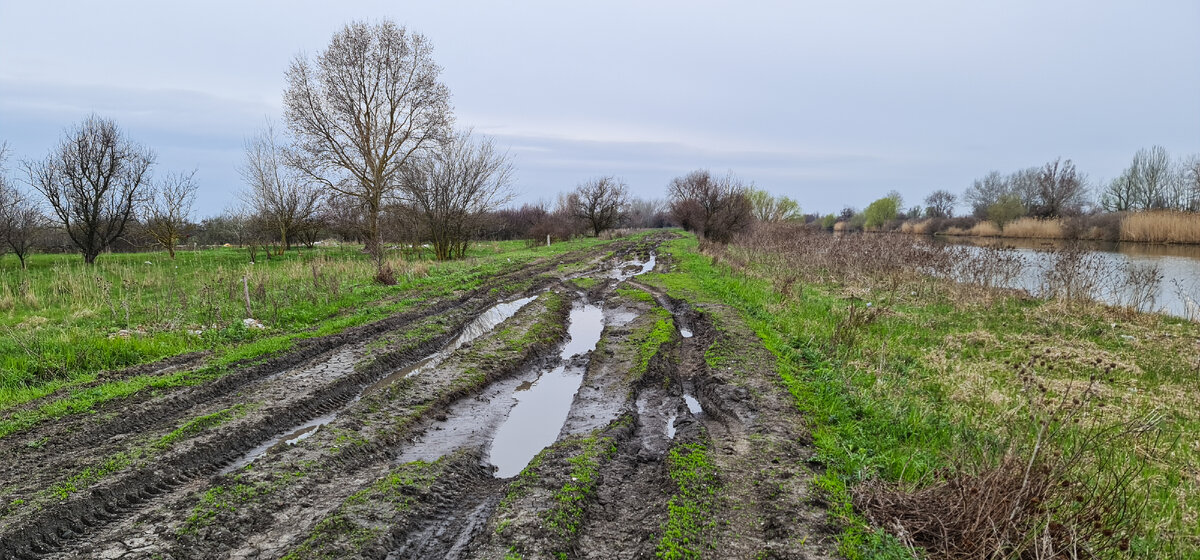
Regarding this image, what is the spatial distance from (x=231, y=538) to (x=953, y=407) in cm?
693

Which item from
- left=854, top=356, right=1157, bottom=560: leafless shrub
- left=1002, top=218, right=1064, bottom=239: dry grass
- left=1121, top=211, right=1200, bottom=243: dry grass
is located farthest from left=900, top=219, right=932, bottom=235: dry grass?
left=854, top=356, right=1157, bottom=560: leafless shrub

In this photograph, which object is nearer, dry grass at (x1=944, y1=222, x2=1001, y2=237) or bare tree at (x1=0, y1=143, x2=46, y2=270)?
bare tree at (x1=0, y1=143, x2=46, y2=270)

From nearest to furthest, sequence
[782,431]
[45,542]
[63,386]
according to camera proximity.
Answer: [45,542] < [782,431] < [63,386]

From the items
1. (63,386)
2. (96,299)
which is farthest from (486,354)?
(96,299)

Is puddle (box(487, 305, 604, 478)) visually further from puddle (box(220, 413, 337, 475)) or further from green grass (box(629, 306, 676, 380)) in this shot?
puddle (box(220, 413, 337, 475))

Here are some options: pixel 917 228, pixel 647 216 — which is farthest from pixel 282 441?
pixel 647 216

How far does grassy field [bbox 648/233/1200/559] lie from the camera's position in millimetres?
3205

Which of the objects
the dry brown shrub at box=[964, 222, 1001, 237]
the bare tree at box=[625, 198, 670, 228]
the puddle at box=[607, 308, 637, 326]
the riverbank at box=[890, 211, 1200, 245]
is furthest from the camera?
the bare tree at box=[625, 198, 670, 228]

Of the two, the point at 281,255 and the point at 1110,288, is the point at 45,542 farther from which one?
the point at 281,255

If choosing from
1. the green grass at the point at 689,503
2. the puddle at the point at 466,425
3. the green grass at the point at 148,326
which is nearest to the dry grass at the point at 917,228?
the green grass at the point at 148,326

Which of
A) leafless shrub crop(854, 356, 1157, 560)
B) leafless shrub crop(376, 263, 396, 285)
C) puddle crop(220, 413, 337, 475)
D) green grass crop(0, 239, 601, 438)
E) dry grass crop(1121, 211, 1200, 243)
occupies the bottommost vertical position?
puddle crop(220, 413, 337, 475)

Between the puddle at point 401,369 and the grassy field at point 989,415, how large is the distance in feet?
15.3

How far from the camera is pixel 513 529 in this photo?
3.51 metres

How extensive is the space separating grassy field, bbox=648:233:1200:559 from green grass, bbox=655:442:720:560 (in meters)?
0.92
